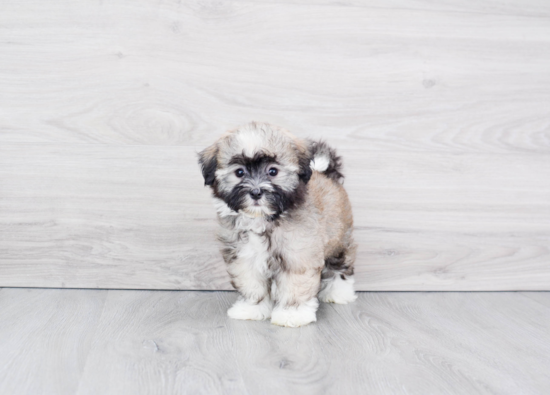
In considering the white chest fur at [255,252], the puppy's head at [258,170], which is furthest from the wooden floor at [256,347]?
the puppy's head at [258,170]

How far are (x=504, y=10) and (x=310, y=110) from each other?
109cm

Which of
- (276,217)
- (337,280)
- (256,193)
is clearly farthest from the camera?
(337,280)

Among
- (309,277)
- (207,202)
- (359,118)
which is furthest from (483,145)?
(207,202)

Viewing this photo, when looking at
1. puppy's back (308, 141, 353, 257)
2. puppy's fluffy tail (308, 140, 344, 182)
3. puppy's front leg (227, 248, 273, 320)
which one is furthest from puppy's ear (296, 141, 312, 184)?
puppy's front leg (227, 248, 273, 320)

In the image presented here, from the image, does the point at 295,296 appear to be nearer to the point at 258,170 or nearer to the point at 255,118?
the point at 258,170

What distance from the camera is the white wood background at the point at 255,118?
2.25m

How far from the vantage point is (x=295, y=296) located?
196 cm

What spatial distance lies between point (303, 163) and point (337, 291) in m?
0.74

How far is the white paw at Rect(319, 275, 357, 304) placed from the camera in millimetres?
2275

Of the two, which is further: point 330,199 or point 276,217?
point 330,199

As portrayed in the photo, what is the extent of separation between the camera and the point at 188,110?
2.30 meters

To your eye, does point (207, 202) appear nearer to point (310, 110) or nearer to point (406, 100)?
point (310, 110)

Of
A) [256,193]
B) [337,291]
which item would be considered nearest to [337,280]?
[337,291]

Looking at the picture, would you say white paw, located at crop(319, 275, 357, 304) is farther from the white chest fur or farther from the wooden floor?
the white chest fur
